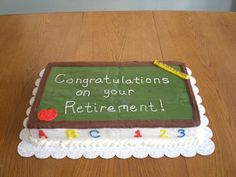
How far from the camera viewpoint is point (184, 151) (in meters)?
0.80

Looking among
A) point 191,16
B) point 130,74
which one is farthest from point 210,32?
point 130,74

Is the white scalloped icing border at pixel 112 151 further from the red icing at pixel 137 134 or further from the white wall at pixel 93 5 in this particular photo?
the white wall at pixel 93 5

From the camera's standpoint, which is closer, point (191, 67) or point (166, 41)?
point (191, 67)

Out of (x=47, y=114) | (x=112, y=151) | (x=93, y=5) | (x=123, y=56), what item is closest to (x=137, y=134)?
(x=112, y=151)

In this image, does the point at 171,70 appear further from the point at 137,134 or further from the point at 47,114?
the point at 47,114

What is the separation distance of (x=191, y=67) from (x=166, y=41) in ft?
0.64

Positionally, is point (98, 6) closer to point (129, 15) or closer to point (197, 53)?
point (129, 15)

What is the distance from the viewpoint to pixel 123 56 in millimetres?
1169

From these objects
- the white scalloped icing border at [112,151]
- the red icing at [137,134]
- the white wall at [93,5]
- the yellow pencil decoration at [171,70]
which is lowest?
the white scalloped icing border at [112,151]

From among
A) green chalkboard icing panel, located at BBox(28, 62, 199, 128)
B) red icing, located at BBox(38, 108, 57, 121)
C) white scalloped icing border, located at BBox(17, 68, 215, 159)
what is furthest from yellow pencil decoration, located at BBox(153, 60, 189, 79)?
red icing, located at BBox(38, 108, 57, 121)

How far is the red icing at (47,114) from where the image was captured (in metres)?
0.79

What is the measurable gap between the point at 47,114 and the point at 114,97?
0.19 metres

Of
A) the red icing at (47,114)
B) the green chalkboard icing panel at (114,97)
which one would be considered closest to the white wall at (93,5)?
the green chalkboard icing panel at (114,97)

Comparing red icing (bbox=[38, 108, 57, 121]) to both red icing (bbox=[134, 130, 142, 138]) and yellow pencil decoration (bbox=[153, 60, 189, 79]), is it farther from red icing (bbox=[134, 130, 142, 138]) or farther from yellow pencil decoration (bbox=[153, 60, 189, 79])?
yellow pencil decoration (bbox=[153, 60, 189, 79])
